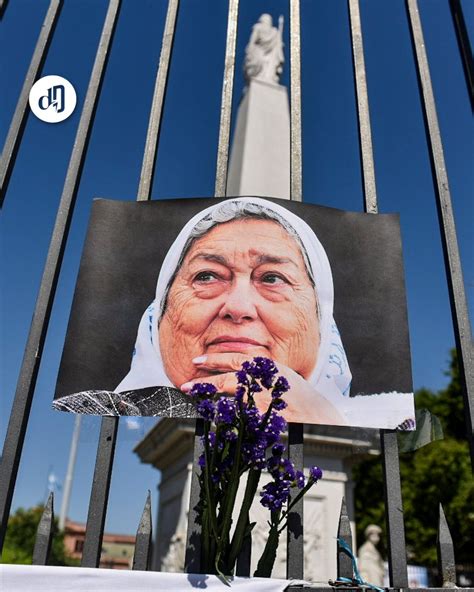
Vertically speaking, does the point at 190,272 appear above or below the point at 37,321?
above

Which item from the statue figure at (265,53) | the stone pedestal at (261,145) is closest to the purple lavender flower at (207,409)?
the stone pedestal at (261,145)

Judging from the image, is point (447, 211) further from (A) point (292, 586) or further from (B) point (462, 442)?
(B) point (462, 442)

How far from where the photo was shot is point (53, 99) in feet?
10.5

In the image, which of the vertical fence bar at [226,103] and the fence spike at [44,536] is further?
the vertical fence bar at [226,103]

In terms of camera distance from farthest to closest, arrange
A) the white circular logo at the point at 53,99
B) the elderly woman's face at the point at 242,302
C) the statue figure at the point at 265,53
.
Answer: the statue figure at the point at 265,53
the white circular logo at the point at 53,99
the elderly woman's face at the point at 242,302

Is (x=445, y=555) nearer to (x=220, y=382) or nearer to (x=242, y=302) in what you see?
(x=220, y=382)

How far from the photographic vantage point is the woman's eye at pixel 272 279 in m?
2.86

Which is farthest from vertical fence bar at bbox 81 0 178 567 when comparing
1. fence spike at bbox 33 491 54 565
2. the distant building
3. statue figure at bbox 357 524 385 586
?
the distant building

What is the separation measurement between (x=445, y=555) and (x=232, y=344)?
1.21 metres

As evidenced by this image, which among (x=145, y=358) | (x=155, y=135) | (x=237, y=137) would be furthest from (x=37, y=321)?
(x=237, y=137)

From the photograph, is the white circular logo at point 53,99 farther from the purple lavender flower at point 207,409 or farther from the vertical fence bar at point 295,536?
the vertical fence bar at point 295,536

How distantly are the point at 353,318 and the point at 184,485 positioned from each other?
5.32 meters

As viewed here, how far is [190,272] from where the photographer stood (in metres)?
2.86

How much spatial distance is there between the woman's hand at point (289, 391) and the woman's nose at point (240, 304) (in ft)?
0.64
